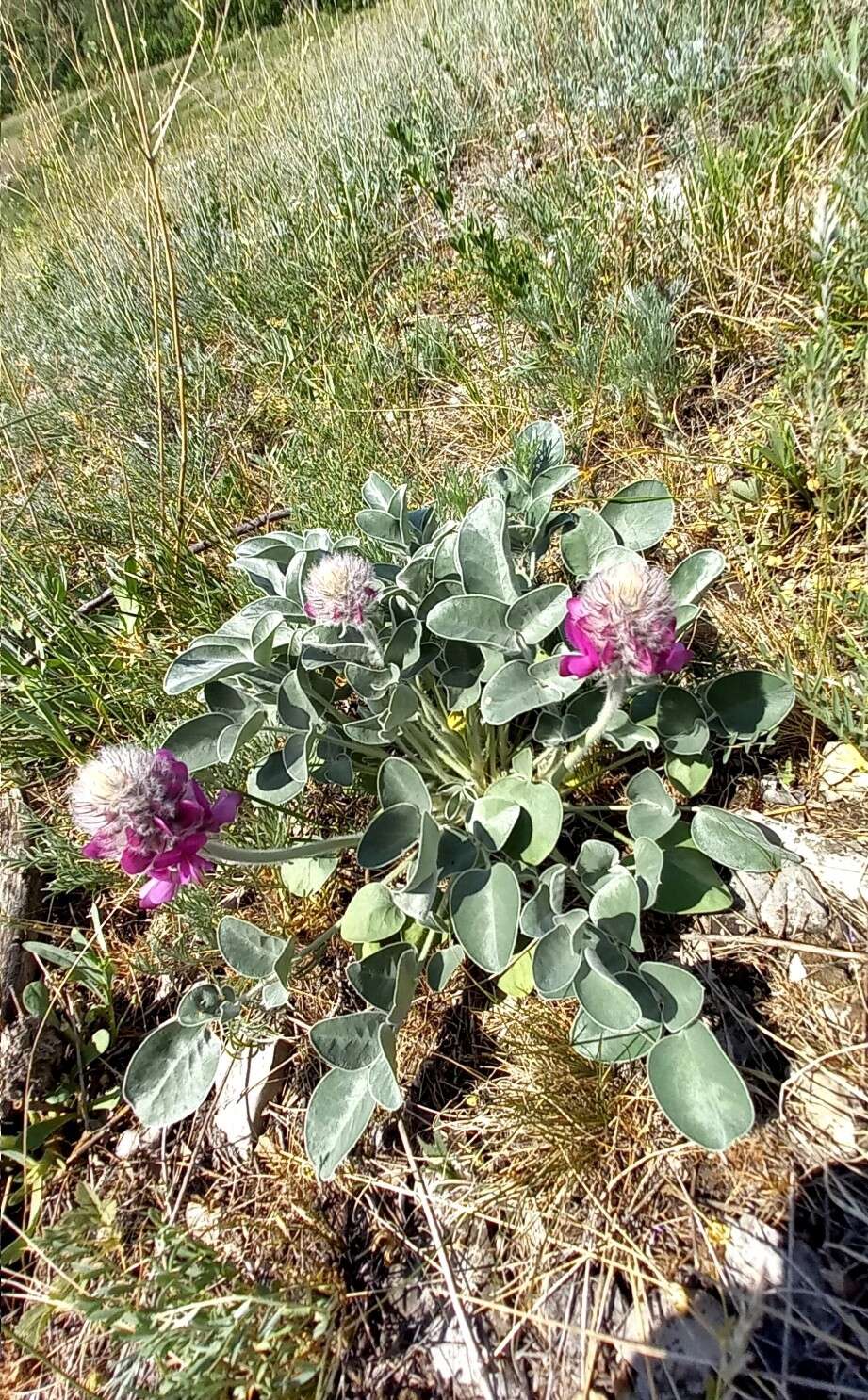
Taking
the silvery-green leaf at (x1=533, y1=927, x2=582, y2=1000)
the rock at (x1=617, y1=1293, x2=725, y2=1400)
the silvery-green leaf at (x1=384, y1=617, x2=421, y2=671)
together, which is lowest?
the rock at (x1=617, y1=1293, x2=725, y2=1400)

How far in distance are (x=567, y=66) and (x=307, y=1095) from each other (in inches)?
163

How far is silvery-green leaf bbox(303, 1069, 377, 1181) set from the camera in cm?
132

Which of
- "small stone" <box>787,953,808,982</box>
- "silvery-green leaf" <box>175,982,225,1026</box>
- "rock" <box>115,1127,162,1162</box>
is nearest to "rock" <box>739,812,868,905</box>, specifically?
"small stone" <box>787,953,808,982</box>

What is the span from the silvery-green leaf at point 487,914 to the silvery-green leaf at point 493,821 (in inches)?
3.1

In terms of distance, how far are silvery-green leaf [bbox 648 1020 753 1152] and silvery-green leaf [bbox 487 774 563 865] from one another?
0.35m

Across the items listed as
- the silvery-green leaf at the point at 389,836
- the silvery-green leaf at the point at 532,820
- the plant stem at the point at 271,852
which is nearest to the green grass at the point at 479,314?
the silvery-green leaf at the point at 532,820

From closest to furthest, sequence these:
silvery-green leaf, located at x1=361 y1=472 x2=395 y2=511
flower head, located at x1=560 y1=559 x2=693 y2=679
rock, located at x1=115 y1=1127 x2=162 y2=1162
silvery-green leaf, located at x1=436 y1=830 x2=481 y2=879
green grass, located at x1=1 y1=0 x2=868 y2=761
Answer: flower head, located at x1=560 y1=559 x2=693 y2=679, silvery-green leaf, located at x1=436 y1=830 x2=481 y2=879, rock, located at x1=115 y1=1127 x2=162 y2=1162, silvery-green leaf, located at x1=361 y1=472 x2=395 y2=511, green grass, located at x1=1 y1=0 x2=868 y2=761

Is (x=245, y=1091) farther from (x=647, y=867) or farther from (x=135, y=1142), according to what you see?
(x=647, y=867)

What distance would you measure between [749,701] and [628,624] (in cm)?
52

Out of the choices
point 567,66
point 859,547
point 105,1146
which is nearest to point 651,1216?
point 105,1146

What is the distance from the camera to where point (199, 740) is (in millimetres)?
1607

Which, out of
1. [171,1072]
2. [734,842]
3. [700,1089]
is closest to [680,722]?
[734,842]

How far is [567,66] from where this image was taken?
363 cm

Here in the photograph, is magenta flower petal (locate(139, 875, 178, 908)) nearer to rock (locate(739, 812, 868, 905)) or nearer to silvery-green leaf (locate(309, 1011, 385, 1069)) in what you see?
silvery-green leaf (locate(309, 1011, 385, 1069))
